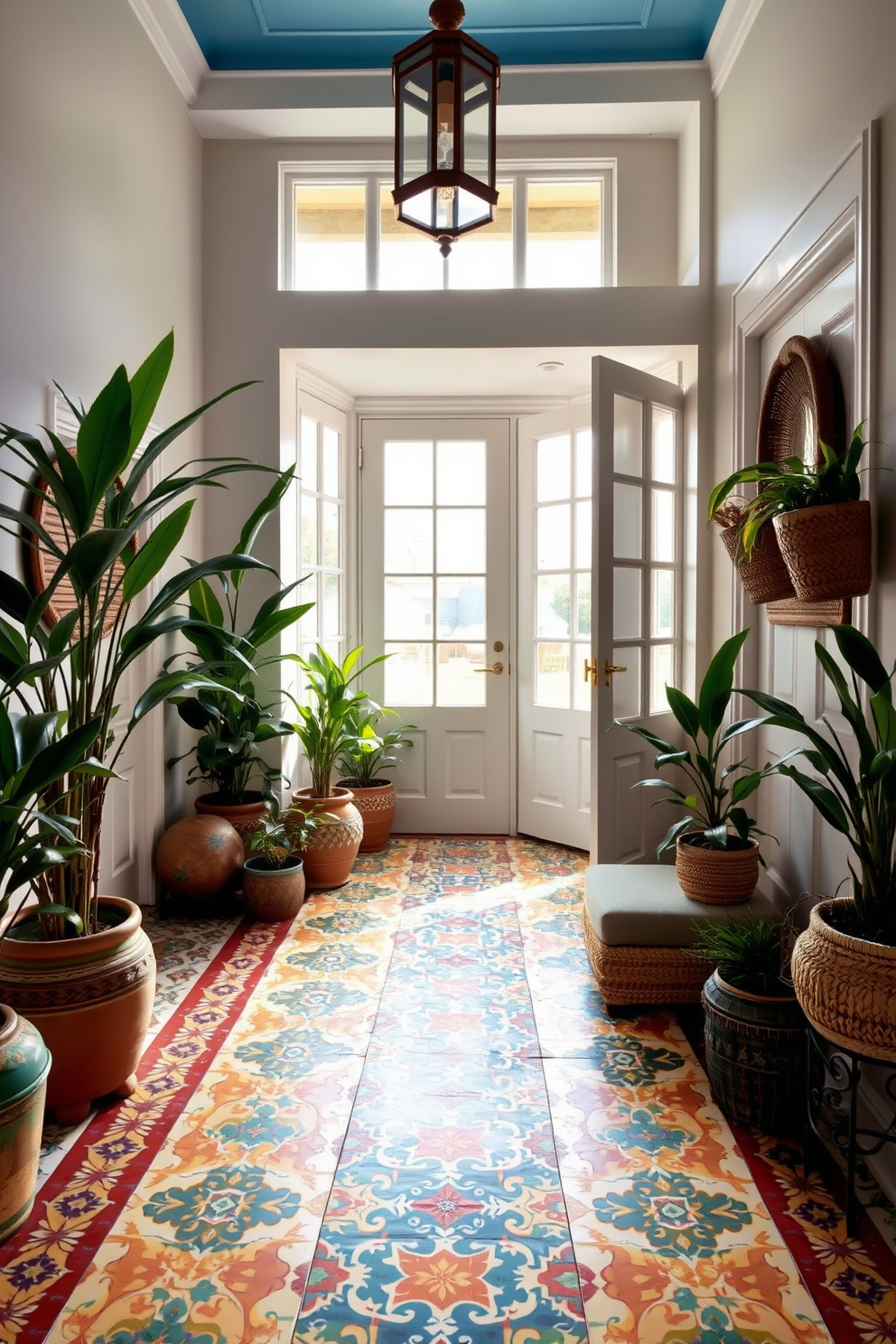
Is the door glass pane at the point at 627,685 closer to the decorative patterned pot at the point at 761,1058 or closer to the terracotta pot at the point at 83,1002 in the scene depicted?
the decorative patterned pot at the point at 761,1058

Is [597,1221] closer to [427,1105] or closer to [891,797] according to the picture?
[427,1105]

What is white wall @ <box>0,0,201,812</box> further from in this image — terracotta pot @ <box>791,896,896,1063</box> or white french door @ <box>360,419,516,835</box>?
terracotta pot @ <box>791,896,896,1063</box>

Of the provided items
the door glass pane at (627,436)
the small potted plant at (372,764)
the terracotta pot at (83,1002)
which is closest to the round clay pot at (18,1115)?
the terracotta pot at (83,1002)

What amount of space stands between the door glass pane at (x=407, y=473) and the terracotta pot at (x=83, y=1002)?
2.93 meters

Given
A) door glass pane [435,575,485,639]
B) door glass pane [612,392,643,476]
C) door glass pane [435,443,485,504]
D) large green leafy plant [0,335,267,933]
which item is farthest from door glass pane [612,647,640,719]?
large green leafy plant [0,335,267,933]

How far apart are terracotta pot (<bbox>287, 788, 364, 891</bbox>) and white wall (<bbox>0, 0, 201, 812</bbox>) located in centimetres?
58

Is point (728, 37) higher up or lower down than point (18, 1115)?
higher up

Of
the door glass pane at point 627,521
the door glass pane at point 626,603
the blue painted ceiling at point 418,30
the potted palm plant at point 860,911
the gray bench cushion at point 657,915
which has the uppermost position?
the blue painted ceiling at point 418,30

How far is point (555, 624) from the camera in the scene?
4.31 meters

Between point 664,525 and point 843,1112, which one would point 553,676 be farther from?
point 843,1112

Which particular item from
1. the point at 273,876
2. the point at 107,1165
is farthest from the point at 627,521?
the point at 107,1165

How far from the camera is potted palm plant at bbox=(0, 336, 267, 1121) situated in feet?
6.12

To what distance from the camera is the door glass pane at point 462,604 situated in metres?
4.53

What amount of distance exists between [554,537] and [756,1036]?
2790mm
